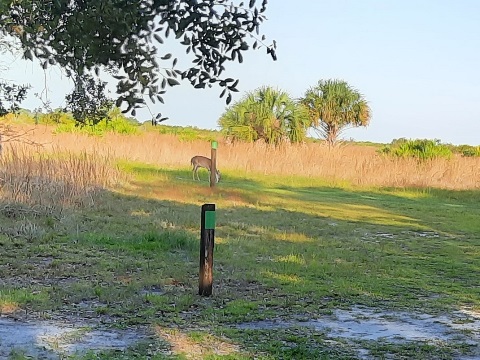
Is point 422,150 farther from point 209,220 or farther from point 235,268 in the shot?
point 209,220

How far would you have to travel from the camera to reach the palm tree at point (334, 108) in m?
36.0

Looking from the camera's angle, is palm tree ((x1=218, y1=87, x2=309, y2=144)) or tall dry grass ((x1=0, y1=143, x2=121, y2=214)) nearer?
tall dry grass ((x1=0, y1=143, x2=121, y2=214))

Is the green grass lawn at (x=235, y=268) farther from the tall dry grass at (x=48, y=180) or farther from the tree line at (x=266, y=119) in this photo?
the tree line at (x=266, y=119)

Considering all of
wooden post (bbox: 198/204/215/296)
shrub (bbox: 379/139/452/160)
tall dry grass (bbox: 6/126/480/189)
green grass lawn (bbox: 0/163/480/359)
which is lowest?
green grass lawn (bbox: 0/163/480/359)

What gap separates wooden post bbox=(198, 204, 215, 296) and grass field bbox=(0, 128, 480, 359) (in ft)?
→ 0.51

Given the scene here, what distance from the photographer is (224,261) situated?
8203mm

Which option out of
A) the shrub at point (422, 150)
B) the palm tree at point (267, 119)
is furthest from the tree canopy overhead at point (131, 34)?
the palm tree at point (267, 119)

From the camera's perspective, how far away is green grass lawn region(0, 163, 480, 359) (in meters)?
5.40

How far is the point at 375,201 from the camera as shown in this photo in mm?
18734

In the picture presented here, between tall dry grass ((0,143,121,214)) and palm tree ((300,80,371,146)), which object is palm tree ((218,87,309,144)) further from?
tall dry grass ((0,143,121,214))

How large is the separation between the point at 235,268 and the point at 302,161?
735 inches

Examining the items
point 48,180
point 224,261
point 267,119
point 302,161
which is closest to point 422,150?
point 302,161

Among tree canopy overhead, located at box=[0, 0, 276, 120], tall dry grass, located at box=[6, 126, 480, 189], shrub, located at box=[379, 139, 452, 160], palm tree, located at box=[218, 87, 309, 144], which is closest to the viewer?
tree canopy overhead, located at box=[0, 0, 276, 120]

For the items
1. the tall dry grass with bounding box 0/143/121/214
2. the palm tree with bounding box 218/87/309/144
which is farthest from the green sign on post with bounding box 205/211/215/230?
the palm tree with bounding box 218/87/309/144
